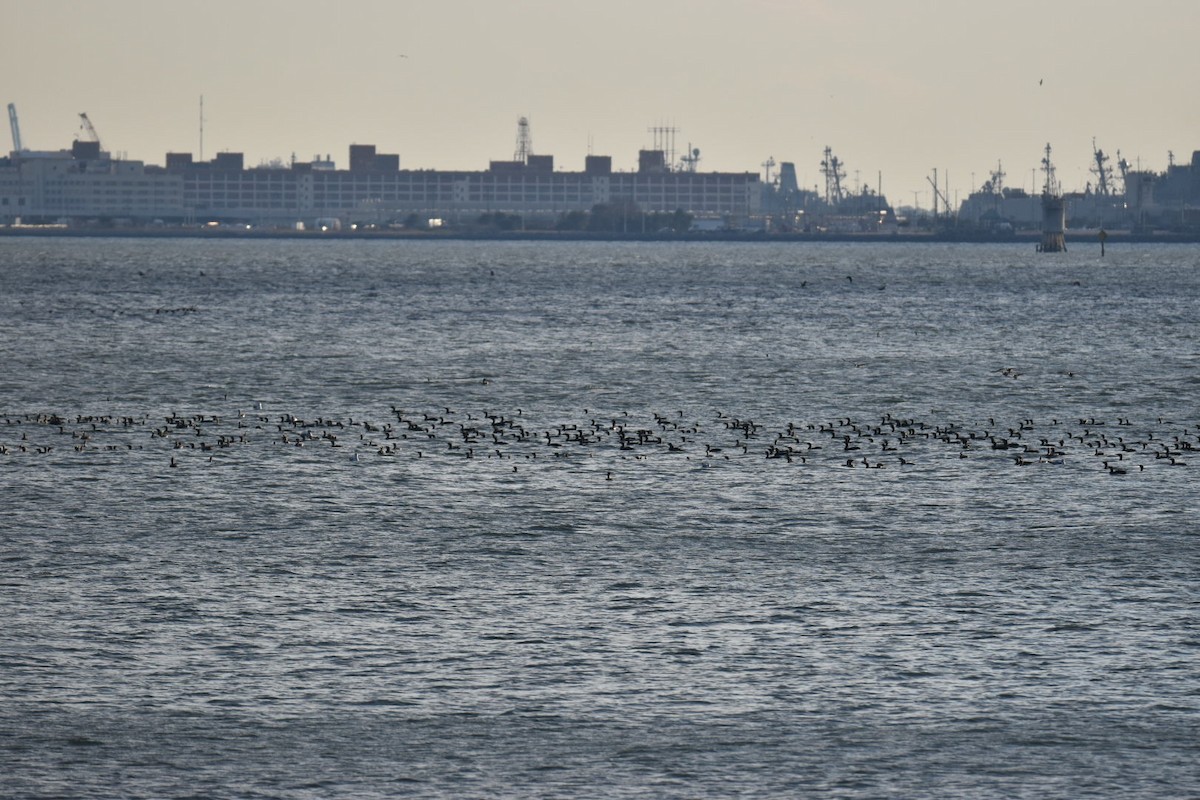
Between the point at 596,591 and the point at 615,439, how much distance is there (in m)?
22.7

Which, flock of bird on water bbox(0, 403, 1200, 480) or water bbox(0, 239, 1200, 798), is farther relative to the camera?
flock of bird on water bbox(0, 403, 1200, 480)

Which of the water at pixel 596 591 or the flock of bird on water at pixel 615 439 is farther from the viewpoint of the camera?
the flock of bird on water at pixel 615 439

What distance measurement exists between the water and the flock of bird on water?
26 centimetres

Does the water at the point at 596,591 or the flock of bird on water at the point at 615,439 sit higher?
the flock of bird on water at the point at 615,439

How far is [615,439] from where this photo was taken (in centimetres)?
5631

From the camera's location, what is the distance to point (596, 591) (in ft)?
111

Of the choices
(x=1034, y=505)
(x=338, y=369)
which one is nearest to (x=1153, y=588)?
(x=1034, y=505)

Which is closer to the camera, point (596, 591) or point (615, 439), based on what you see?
point (596, 591)

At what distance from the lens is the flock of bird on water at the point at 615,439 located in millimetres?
52031

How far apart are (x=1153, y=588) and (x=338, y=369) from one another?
54344 millimetres

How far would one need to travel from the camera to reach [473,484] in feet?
153

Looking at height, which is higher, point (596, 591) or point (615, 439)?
point (615, 439)

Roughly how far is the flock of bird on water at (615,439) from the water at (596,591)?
0.26m

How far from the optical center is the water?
24672mm
